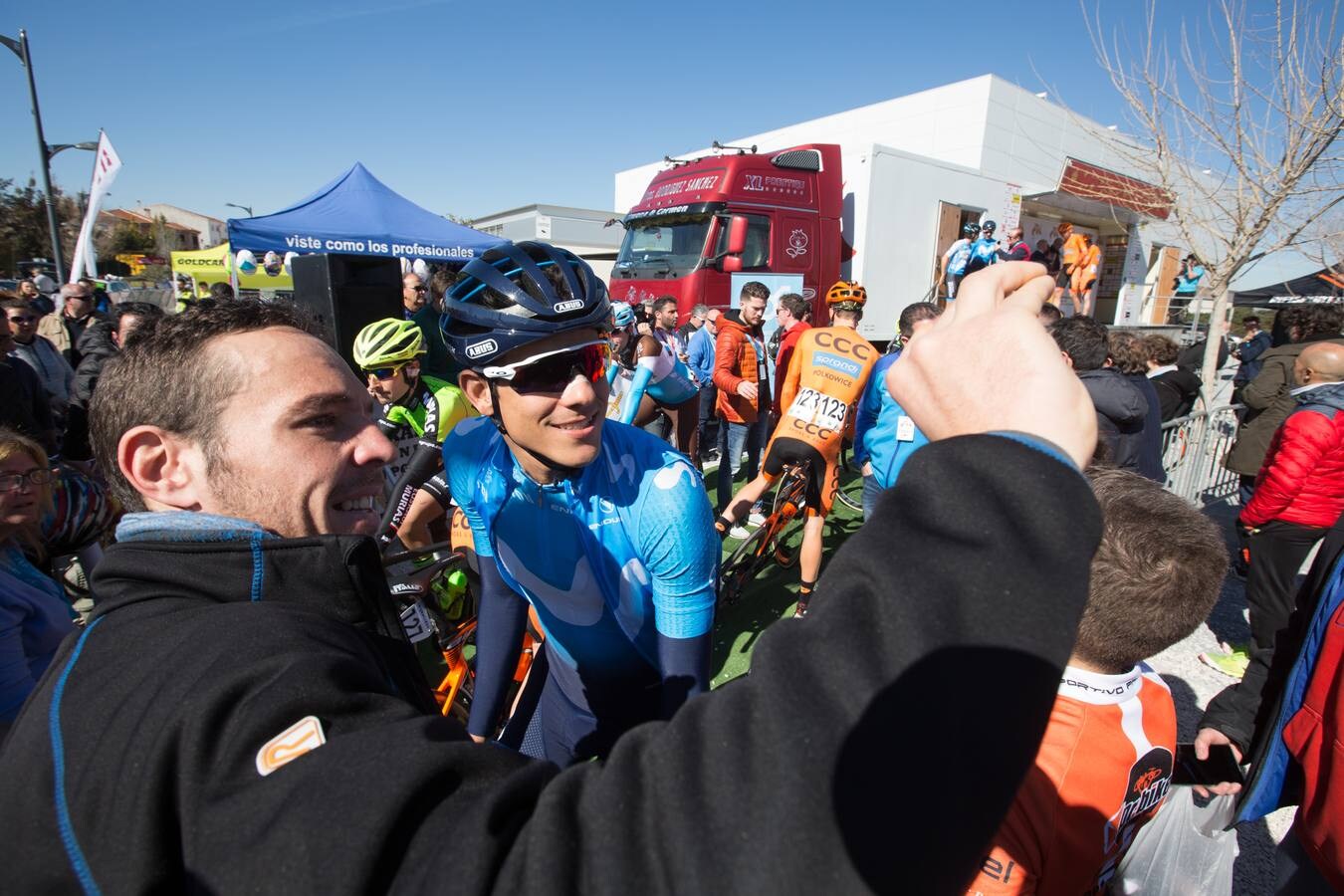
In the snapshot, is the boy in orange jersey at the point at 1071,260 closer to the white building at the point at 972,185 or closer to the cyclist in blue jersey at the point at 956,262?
the white building at the point at 972,185

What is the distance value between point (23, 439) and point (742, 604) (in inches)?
169

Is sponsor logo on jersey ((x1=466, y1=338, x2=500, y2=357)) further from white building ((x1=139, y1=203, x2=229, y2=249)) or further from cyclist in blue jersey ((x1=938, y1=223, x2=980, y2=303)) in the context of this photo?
white building ((x1=139, y1=203, x2=229, y2=249))

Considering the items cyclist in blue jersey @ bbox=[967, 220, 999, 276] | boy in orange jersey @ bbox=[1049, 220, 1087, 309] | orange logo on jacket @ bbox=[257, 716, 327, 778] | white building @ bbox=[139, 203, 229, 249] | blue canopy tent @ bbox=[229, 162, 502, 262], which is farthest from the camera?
white building @ bbox=[139, 203, 229, 249]

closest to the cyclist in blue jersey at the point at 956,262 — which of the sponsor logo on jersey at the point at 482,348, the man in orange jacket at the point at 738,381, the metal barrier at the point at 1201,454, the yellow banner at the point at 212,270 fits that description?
the metal barrier at the point at 1201,454

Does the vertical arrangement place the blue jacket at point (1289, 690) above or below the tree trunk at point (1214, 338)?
below

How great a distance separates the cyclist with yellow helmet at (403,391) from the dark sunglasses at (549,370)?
202 cm

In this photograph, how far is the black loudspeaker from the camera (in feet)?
13.0

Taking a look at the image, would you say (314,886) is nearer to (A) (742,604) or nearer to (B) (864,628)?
(B) (864,628)

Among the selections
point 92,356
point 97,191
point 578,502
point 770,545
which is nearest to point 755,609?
point 770,545

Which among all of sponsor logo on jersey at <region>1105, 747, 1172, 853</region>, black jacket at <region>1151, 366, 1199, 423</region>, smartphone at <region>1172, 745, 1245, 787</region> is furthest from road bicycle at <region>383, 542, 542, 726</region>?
black jacket at <region>1151, 366, 1199, 423</region>

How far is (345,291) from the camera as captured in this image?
407cm

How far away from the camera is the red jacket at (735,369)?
21.6 ft

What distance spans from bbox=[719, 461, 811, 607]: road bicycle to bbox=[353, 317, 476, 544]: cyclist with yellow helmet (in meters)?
2.28

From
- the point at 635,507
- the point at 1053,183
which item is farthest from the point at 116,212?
the point at 635,507
